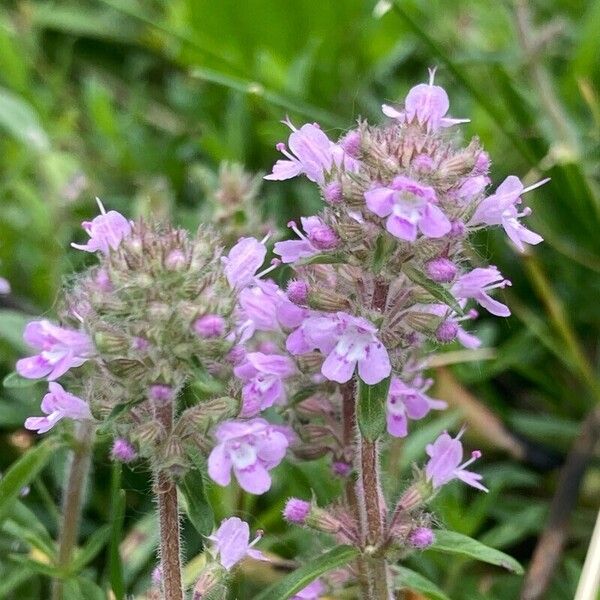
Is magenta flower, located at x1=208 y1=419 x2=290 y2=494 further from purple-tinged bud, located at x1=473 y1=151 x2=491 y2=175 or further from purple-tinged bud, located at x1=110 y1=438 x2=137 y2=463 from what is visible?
purple-tinged bud, located at x1=473 y1=151 x2=491 y2=175

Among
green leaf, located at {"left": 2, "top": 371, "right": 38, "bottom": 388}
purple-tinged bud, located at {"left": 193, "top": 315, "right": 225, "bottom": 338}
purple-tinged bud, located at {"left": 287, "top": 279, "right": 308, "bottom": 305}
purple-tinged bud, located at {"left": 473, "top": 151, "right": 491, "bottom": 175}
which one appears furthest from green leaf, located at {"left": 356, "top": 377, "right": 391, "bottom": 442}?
green leaf, located at {"left": 2, "top": 371, "right": 38, "bottom": 388}

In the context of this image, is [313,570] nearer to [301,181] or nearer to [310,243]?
[310,243]

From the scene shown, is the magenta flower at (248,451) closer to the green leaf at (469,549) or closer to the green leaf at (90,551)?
the green leaf at (469,549)

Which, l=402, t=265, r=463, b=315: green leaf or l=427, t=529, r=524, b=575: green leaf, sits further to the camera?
l=427, t=529, r=524, b=575: green leaf

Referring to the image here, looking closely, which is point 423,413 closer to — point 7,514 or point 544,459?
point 7,514

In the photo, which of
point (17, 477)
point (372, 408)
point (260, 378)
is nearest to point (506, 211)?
point (372, 408)

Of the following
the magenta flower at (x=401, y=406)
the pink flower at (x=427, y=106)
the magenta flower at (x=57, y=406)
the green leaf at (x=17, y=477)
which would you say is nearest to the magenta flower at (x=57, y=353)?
the magenta flower at (x=57, y=406)

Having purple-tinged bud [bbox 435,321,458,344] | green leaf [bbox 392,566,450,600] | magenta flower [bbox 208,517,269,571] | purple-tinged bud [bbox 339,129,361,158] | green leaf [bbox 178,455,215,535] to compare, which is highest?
purple-tinged bud [bbox 339,129,361,158]
